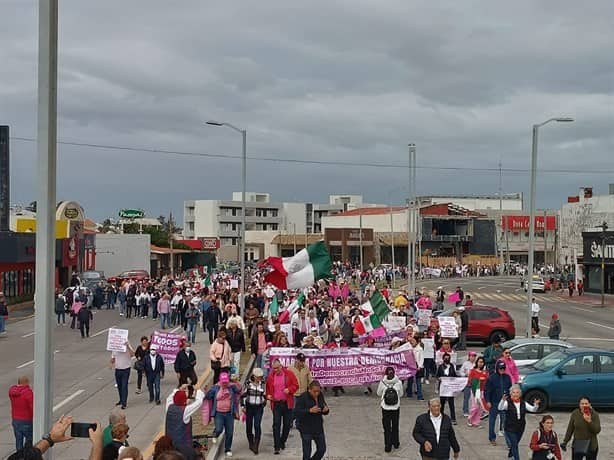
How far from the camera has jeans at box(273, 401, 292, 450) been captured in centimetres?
1364

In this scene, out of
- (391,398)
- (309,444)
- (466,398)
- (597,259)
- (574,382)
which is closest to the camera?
(309,444)

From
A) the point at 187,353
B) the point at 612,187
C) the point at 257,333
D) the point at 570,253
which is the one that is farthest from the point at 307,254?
the point at 612,187

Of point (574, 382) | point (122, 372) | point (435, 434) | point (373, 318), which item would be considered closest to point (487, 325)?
point (373, 318)

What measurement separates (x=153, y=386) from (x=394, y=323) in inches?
392

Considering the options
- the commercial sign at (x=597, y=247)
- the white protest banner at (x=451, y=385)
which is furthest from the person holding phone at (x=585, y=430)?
the commercial sign at (x=597, y=247)

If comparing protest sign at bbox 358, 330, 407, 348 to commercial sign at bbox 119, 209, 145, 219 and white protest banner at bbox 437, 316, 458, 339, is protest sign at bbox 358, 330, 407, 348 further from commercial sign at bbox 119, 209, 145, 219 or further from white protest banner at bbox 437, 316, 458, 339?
commercial sign at bbox 119, 209, 145, 219

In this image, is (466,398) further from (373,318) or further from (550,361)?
(373,318)

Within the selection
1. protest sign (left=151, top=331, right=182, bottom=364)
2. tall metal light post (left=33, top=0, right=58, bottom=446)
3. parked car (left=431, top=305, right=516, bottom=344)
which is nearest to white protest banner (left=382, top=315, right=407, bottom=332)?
parked car (left=431, top=305, right=516, bottom=344)

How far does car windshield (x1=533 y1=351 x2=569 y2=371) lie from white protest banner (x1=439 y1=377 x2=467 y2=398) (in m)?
2.54

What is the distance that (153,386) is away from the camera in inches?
699

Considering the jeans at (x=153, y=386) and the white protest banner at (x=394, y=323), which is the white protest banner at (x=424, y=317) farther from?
the jeans at (x=153, y=386)

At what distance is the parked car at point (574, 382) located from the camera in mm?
17031

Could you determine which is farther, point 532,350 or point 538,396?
point 532,350

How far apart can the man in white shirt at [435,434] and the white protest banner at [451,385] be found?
512 cm
